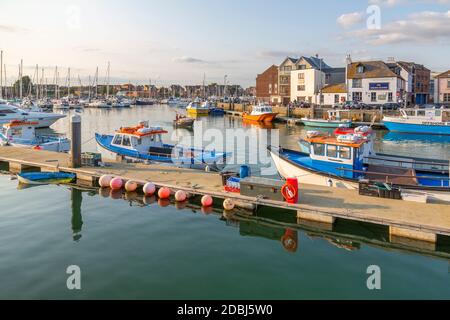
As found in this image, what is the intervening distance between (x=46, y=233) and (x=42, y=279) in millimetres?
3783

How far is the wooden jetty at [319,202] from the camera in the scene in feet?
41.7

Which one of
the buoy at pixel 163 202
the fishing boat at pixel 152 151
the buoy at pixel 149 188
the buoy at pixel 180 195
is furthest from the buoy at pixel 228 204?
the fishing boat at pixel 152 151

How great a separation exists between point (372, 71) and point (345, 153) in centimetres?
5458

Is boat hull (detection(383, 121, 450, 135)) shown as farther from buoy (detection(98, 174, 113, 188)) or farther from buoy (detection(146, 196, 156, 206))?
buoy (detection(98, 174, 113, 188))

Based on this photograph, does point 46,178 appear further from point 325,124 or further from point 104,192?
point 325,124

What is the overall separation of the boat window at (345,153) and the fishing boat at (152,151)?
717 cm

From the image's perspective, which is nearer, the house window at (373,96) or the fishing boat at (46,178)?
the fishing boat at (46,178)

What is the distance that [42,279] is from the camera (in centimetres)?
1060

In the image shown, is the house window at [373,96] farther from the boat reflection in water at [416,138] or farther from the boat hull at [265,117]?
the boat reflection in water at [416,138]

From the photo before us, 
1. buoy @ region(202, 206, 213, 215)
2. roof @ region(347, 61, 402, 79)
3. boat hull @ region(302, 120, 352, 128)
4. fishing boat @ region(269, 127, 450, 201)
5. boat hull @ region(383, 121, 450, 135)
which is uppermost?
roof @ region(347, 61, 402, 79)

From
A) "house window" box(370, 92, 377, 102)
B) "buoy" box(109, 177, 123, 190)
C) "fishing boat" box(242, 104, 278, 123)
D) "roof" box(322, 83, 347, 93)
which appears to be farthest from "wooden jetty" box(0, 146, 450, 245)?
"roof" box(322, 83, 347, 93)

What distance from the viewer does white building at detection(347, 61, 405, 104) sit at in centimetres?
6431

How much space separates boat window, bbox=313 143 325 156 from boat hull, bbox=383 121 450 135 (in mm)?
35183
